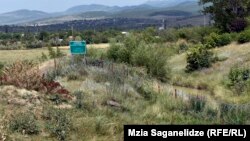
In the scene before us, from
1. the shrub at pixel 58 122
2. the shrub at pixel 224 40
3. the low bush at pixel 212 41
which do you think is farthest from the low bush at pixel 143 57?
the shrub at pixel 58 122

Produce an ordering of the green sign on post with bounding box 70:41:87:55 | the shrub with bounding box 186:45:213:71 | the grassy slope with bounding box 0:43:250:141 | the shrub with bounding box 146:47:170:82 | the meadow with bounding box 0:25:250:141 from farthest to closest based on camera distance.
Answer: the shrub with bounding box 186:45:213:71 < the shrub with bounding box 146:47:170:82 < the green sign on post with bounding box 70:41:87:55 < the grassy slope with bounding box 0:43:250:141 < the meadow with bounding box 0:25:250:141

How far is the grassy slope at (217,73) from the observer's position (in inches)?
1197

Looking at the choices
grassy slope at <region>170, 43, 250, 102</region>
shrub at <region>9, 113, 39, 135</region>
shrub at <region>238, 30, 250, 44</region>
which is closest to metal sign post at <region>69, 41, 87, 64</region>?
grassy slope at <region>170, 43, 250, 102</region>

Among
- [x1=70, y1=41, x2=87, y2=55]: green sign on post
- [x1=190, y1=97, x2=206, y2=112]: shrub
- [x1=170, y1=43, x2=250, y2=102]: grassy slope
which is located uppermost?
[x1=70, y1=41, x2=87, y2=55]: green sign on post

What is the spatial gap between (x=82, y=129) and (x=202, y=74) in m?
25.3

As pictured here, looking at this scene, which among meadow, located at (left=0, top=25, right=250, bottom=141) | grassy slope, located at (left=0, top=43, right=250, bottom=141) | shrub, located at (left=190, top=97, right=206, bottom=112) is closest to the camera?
meadow, located at (left=0, top=25, right=250, bottom=141)

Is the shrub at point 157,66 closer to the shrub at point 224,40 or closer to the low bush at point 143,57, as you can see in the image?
the low bush at point 143,57

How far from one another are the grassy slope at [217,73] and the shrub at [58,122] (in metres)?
13.4

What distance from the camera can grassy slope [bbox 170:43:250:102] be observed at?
30416mm

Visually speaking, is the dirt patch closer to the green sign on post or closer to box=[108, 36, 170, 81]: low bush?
the green sign on post

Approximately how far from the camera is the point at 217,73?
1503 inches

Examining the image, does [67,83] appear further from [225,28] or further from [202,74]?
[225,28]

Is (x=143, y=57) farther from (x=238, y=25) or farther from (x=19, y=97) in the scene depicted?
(x=238, y=25)

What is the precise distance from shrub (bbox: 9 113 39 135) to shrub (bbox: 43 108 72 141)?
41 cm
